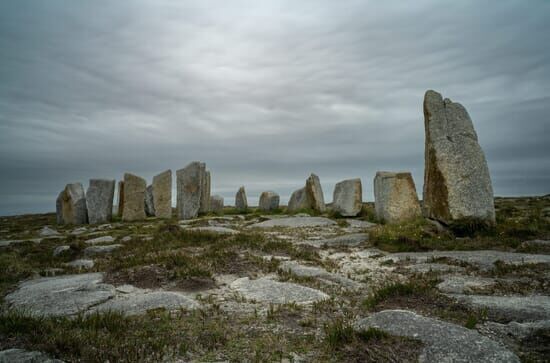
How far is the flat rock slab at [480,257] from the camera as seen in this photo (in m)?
8.48

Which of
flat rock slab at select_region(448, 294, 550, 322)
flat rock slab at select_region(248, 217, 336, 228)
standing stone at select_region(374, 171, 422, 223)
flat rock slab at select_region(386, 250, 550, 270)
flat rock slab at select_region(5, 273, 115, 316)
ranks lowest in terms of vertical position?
flat rock slab at select_region(5, 273, 115, 316)

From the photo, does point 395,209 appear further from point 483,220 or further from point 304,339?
point 304,339

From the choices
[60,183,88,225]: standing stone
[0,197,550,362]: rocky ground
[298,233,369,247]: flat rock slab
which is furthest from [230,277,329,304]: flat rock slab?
[60,183,88,225]: standing stone

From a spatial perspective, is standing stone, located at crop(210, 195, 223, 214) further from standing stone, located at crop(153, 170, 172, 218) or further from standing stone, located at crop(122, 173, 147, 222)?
standing stone, located at crop(122, 173, 147, 222)

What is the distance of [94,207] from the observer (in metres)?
28.2

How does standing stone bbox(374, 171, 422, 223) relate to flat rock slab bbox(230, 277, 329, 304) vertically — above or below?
above

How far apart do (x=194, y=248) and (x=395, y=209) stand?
11833 millimetres

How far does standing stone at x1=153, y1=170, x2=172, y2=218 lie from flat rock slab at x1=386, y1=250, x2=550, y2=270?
21078 mm

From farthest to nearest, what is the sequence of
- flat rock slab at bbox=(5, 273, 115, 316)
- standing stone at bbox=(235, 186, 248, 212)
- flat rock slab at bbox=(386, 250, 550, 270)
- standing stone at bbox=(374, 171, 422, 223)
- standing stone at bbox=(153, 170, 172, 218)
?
standing stone at bbox=(235, 186, 248, 212) < standing stone at bbox=(153, 170, 172, 218) < standing stone at bbox=(374, 171, 422, 223) < flat rock slab at bbox=(386, 250, 550, 270) < flat rock slab at bbox=(5, 273, 115, 316)

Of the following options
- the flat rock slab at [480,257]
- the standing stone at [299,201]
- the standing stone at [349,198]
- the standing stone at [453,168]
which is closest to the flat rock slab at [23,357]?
the flat rock slab at [480,257]

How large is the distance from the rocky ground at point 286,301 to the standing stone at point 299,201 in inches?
725

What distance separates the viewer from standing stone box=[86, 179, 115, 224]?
2806 cm

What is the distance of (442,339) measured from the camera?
4.03 m

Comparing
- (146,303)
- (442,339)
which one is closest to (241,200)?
(146,303)
